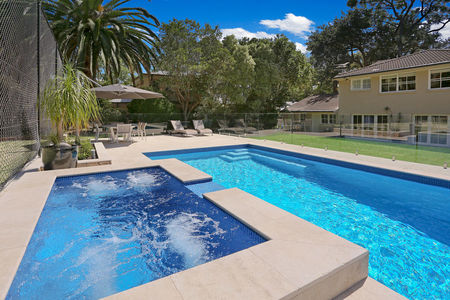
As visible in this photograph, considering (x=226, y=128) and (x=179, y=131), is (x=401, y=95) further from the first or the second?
(x=179, y=131)

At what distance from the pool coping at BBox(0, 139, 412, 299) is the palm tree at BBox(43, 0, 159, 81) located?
12.2m

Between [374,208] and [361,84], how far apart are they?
52.5 ft

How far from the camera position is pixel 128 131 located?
11.6 m

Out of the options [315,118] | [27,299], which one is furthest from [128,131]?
[315,118]

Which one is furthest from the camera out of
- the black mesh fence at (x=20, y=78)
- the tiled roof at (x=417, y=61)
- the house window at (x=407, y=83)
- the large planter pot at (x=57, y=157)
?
the house window at (x=407, y=83)

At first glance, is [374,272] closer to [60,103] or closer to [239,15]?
[60,103]

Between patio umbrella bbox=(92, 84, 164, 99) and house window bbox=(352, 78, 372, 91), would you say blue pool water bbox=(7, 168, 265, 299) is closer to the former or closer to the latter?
patio umbrella bbox=(92, 84, 164, 99)

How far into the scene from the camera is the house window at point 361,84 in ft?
60.3

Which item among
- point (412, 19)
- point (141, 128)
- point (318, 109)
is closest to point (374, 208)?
point (141, 128)

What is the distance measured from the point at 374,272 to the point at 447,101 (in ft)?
51.1

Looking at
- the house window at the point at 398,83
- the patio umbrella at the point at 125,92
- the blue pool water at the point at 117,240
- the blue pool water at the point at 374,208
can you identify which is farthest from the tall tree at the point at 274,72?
the blue pool water at the point at 117,240

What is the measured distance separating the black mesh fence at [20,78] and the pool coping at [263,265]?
1907 mm

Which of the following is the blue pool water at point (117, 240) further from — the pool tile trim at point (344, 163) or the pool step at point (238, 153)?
the pool step at point (238, 153)

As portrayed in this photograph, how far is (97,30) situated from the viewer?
44.3 feet
